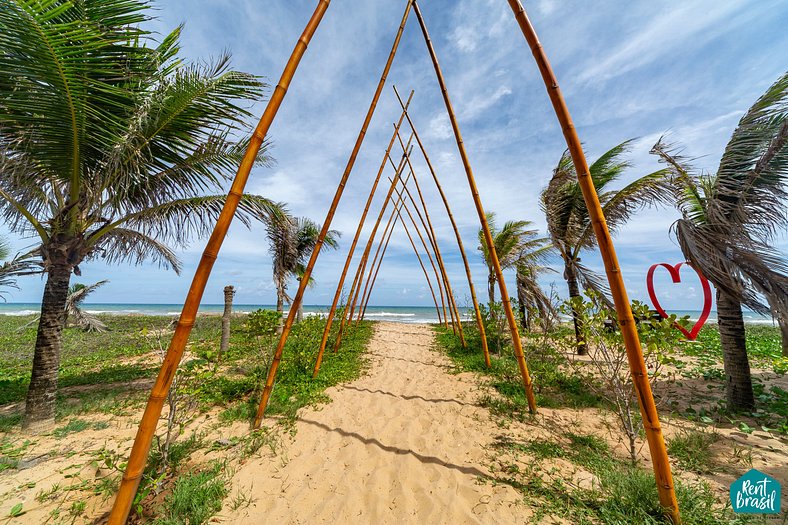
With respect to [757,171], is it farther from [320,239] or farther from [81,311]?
[81,311]

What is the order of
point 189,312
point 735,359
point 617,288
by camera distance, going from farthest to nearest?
point 735,359 → point 617,288 → point 189,312

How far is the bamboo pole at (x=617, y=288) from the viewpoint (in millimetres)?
2131

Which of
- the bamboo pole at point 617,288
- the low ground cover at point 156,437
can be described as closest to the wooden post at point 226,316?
the low ground cover at point 156,437

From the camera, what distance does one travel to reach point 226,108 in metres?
4.14

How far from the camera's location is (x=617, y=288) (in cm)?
228

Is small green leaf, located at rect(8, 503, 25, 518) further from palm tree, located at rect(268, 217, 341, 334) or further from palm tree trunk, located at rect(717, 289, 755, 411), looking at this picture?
palm tree trunk, located at rect(717, 289, 755, 411)

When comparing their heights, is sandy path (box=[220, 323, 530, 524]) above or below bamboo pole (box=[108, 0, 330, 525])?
below

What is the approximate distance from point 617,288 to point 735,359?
443cm

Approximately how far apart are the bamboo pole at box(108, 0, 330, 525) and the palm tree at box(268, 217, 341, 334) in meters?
3.49

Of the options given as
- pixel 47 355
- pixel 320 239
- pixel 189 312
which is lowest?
pixel 47 355

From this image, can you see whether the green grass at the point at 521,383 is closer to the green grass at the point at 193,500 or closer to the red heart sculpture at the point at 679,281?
the red heart sculpture at the point at 679,281

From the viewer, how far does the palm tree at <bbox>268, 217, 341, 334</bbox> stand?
6.22 m

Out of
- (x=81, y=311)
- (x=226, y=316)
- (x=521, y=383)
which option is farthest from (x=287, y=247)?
(x=81, y=311)

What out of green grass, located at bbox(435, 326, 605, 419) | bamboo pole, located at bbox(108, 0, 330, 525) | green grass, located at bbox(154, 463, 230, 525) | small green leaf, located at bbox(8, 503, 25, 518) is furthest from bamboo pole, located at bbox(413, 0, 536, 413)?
small green leaf, located at bbox(8, 503, 25, 518)
